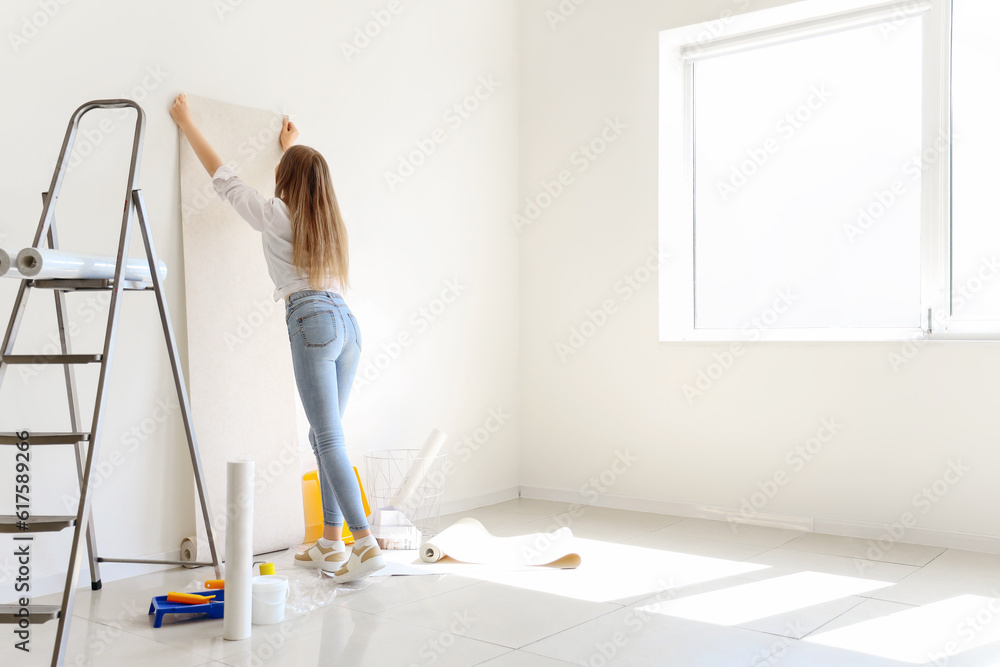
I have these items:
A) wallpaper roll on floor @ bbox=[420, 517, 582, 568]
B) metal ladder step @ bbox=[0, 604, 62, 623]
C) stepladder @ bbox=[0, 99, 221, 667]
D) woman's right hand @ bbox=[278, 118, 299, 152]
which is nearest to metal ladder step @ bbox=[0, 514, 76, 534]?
stepladder @ bbox=[0, 99, 221, 667]

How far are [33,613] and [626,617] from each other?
1.48m

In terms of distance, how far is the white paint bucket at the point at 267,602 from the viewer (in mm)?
2271

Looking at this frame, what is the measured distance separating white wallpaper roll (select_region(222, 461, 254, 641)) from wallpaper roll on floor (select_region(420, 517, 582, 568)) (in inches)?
34.0

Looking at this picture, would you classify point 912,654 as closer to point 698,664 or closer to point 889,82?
point 698,664

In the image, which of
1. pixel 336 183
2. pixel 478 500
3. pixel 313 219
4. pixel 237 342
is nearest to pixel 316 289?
pixel 313 219

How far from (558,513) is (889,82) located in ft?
7.69

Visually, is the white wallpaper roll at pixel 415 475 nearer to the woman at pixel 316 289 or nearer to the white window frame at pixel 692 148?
the woman at pixel 316 289

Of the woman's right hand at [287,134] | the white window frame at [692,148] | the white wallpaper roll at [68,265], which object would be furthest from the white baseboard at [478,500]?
the white wallpaper roll at [68,265]

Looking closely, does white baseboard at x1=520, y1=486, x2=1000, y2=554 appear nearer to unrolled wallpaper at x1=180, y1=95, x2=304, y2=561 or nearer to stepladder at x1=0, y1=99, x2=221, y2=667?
unrolled wallpaper at x1=180, y1=95, x2=304, y2=561

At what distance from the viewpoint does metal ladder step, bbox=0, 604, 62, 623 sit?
180cm

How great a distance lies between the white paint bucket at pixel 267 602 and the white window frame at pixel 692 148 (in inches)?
86.8

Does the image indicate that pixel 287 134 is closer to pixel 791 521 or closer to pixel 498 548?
pixel 498 548

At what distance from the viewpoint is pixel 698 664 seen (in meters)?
2.01

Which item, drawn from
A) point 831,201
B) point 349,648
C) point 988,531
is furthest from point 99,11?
point 988,531
